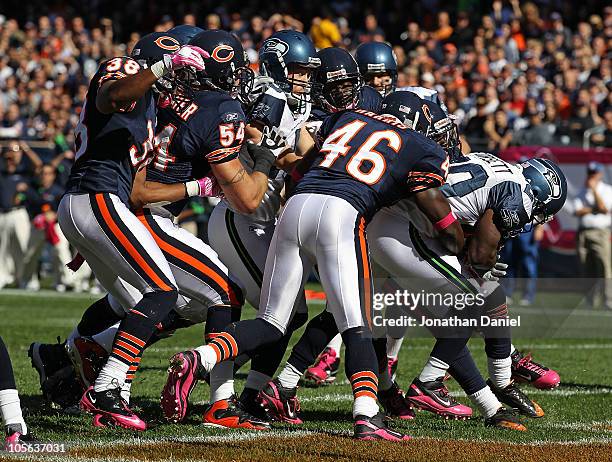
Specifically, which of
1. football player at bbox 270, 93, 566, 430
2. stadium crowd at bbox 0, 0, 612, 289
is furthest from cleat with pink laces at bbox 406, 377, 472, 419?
stadium crowd at bbox 0, 0, 612, 289

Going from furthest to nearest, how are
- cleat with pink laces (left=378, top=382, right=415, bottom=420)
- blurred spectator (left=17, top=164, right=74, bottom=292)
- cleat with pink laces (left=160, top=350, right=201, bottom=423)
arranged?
blurred spectator (left=17, top=164, right=74, bottom=292), cleat with pink laces (left=378, top=382, right=415, bottom=420), cleat with pink laces (left=160, top=350, right=201, bottom=423)

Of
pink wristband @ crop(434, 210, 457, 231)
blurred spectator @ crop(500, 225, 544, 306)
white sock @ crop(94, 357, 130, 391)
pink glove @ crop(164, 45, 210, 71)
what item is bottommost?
blurred spectator @ crop(500, 225, 544, 306)

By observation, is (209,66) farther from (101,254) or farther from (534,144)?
(534,144)

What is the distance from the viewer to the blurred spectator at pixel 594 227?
13188mm

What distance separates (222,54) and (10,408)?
203 cm

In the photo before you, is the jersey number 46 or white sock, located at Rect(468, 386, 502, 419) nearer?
the jersey number 46

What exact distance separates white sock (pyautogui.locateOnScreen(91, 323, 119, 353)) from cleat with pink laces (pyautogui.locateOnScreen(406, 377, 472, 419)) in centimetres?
165

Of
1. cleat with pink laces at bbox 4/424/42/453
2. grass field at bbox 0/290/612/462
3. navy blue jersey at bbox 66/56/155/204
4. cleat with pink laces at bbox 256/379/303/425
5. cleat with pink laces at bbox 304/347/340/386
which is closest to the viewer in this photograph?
cleat with pink laces at bbox 4/424/42/453

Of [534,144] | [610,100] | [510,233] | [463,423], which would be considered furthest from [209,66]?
[610,100]

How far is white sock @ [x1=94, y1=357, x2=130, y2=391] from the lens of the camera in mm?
5332

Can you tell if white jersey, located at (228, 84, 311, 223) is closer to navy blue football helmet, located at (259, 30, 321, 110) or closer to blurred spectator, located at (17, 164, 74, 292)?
navy blue football helmet, located at (259, 30, 321, 110)

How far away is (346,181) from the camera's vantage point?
5.36 meters

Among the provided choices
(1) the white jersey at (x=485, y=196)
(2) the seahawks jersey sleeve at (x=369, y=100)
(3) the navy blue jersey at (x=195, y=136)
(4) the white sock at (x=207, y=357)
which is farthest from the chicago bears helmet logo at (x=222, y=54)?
(4) the white sock at (x=207, y=357)

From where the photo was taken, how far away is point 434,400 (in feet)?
19.5
